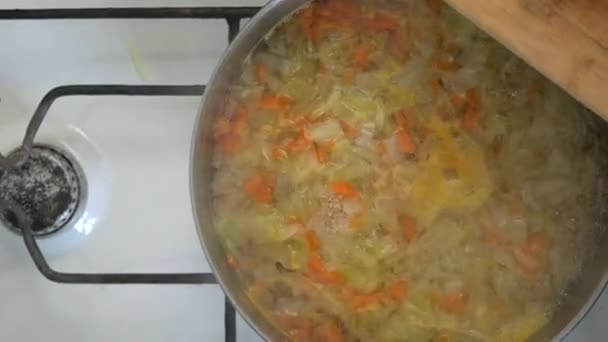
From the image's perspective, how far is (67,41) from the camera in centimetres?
94

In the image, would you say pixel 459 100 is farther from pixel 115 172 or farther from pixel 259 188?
pixel 115 172

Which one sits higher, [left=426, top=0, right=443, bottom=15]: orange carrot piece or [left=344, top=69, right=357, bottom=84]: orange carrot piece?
[left=426, top=0, right=443, bottom=15]: orange carrot piece

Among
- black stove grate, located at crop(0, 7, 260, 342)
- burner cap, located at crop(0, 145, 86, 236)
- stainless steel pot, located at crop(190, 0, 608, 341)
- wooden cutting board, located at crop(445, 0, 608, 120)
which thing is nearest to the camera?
wooden cutting board, located at crop(445, 0, 608, 120)

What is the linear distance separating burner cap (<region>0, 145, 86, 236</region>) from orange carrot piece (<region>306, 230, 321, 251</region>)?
0.31 m

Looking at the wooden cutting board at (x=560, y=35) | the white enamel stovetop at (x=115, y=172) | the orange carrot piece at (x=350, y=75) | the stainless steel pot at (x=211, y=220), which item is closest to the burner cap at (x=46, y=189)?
the white enamel stovetop at (x=115, y=172)

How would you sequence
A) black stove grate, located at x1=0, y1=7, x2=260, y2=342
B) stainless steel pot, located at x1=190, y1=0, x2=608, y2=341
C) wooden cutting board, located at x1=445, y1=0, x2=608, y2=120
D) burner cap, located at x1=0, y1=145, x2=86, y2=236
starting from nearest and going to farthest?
wooden cutting board, located at x1=445, y1=0, x2=608, y2=120 → stainless steel pot, located at x1=190, y1=0, x2=608, y2=341 → black stove grate, located at x1=0, y1=7, x2=260, y2=342 → burner cap, located at x1=0, y1=145, x2=86, y2=236

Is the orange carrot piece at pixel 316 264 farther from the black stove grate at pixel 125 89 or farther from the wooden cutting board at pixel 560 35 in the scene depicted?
the wooden cutting board at pixel 560 35

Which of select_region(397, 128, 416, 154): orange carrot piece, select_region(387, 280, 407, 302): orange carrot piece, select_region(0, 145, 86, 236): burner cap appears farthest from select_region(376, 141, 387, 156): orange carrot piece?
select_region(0, 145, 86, 236): burner cap

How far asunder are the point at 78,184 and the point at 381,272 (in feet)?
1.24

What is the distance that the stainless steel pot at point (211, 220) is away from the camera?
2.39ft

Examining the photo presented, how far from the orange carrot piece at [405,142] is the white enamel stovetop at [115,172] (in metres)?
0.25

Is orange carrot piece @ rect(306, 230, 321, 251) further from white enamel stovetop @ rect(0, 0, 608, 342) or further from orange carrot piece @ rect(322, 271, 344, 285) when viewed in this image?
white enamel stovetop @ rect(0, 0, 608, 342)

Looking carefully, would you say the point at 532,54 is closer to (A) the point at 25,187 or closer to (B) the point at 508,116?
(B) the point at 508,116

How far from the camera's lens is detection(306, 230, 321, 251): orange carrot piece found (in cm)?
78
